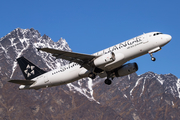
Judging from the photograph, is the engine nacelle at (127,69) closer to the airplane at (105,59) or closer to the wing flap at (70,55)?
the airplane at (105,59)

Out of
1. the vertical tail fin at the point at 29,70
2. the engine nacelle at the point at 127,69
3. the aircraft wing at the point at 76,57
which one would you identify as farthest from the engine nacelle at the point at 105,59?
the vertical tail fin at the point at 29,70

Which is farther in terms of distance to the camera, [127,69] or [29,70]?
[29,70]

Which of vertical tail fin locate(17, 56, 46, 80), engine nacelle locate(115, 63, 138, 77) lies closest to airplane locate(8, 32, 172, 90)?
engine nacelle locate(115, 63, 138, 77)

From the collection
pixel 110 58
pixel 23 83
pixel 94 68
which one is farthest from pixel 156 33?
pixel 23 83

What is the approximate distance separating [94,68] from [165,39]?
12.7m

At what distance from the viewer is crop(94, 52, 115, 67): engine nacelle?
48438 mm

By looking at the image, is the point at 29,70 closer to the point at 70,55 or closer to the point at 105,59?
the point at 70,55

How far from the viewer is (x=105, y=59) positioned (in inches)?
1921

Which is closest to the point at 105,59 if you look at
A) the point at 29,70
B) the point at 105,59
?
the point at 105,59

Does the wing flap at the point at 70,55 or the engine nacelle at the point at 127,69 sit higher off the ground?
the wing flap at the point at 70,55

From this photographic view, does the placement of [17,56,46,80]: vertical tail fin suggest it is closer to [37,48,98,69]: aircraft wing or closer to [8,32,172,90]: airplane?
[8,32,172,90]: airplane

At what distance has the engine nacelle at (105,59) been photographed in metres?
48.4

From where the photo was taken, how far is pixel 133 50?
4850 centimetres

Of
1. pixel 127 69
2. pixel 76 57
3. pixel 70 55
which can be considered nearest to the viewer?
pixel 70 55
